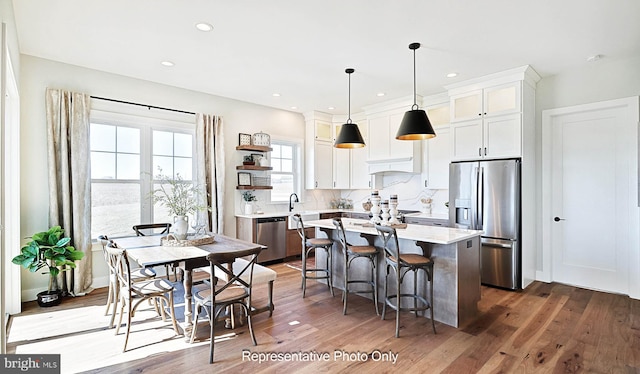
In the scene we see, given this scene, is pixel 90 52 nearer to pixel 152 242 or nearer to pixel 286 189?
pixel 152 242

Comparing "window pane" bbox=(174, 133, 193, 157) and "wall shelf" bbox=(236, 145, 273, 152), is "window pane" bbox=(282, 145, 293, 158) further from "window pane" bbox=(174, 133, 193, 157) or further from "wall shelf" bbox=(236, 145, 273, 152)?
"window pane" bbox=(174, 133, 193, 157)

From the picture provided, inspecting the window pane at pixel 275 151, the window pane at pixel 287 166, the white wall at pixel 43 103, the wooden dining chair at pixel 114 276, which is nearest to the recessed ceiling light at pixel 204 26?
the white wall at pixel 43 103

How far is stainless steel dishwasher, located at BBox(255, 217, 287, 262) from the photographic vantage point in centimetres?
537

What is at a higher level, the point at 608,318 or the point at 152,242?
the point at 152,242

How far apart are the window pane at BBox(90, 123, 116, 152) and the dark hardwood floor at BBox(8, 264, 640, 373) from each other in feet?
6.41

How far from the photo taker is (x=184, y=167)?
505 centimetres

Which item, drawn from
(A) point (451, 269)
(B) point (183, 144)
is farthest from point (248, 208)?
(A) point (451, 269)

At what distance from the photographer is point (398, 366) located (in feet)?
7.87

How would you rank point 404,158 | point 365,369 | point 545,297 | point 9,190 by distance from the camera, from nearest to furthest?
point 365,369, point 9,190, point 545,297, point 404,158

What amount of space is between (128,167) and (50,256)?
1.51 meters

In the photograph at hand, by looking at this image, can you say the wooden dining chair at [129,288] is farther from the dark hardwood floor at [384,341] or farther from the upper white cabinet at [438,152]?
the upper white cabinet at [438,152]

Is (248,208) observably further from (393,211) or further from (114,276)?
(393,211)

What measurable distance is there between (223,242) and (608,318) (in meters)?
4.04

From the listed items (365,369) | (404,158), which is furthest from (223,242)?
(404,158)
